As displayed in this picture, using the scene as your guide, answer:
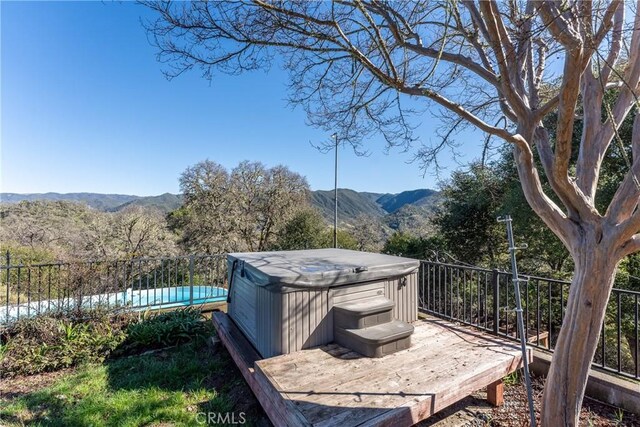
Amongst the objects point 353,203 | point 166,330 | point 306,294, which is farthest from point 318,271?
point 353,203

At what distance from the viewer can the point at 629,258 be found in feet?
17.1

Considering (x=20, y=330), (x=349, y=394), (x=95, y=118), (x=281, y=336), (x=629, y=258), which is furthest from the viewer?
(x=95, y=118)

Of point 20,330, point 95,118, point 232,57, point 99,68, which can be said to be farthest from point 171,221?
point 232,57

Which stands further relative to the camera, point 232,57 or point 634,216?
point 232,57

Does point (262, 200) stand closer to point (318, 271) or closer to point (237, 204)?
point (237, 204)

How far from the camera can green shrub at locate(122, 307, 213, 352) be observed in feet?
13.3

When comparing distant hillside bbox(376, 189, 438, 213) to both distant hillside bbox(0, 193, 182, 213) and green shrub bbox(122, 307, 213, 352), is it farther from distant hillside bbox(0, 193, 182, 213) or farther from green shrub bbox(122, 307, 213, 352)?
green shrub bbox(122, 307, 213, 352)

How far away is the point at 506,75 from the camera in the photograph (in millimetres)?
1887

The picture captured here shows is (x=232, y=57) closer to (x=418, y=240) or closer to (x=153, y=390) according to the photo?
(x=153, y=390)

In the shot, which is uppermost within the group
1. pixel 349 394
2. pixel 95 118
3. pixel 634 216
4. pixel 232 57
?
pixel 95 118

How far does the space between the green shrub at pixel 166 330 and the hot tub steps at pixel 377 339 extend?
2505 millimetres

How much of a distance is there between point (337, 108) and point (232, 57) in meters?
1.20

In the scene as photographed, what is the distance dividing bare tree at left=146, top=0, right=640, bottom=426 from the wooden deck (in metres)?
0.61

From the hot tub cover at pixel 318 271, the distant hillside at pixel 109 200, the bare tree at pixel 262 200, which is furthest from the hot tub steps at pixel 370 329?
the distant hillside at pixel 109 200
